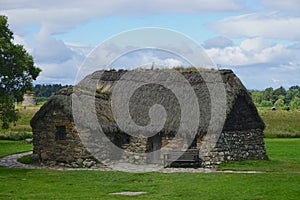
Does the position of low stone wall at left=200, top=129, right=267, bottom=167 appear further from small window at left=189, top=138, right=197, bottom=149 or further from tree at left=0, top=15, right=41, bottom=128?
tree at left=0, top=15, right=41, bottom=128

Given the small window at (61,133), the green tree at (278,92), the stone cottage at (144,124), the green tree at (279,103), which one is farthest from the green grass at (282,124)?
the green tree at (278,92)

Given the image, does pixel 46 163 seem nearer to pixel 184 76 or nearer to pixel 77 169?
pixel 77 169

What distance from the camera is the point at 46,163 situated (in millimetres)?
29656

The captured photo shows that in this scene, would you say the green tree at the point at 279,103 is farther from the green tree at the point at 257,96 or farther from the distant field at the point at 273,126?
the distant field at the point at 273,126

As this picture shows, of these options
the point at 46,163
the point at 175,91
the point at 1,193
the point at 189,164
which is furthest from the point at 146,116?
the point at 1,193

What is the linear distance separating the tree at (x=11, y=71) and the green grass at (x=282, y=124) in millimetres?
29913

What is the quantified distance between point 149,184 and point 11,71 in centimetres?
1151

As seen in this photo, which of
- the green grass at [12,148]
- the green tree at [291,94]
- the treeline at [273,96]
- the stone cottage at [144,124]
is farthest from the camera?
the green tree at [291,94]

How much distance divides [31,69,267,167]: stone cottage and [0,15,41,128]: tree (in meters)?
1.68

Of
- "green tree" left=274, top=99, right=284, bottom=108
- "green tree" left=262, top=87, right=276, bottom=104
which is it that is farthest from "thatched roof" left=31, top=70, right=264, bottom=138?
"green tree" left=262, top=87, right=276, bottom=104

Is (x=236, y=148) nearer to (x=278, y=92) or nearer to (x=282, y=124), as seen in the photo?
(x=282, y=124)

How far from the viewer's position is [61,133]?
29.4 m

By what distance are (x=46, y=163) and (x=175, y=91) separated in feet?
27.6

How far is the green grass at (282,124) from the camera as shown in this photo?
53938 millimetres
